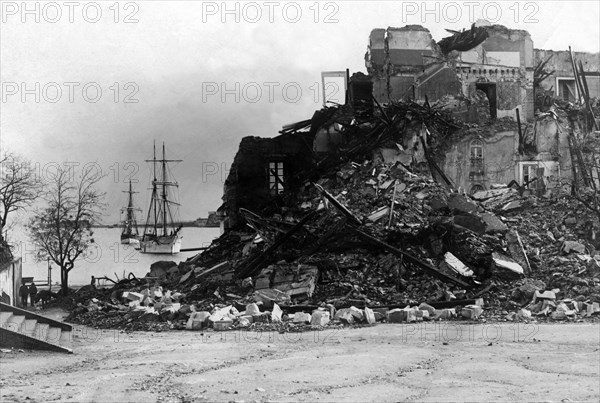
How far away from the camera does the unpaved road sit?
460 inches

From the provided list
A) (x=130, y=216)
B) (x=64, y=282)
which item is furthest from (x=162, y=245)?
(x=64, y=282)

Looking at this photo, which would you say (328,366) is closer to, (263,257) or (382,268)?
(382,268)

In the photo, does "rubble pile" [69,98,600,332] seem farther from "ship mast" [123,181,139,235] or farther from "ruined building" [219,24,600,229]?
"ship mast" [123,181,139,235]

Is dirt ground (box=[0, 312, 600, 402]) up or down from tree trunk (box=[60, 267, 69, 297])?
down

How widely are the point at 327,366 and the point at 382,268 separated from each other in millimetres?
8821

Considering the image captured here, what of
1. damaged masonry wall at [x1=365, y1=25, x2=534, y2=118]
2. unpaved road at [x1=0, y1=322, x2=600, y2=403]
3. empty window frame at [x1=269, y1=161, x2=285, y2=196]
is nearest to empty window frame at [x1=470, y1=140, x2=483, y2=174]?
damaged masonry wall at [x1=365, y1=25, x2=534, y2=118]

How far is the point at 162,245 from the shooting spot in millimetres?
77250

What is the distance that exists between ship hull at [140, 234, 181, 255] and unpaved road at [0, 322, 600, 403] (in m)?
59.3

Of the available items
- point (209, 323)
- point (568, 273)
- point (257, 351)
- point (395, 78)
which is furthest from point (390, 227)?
point (395, 78)

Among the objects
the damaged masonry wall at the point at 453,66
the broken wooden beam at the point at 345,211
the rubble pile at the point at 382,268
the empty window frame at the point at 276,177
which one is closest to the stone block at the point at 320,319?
the rubble pile at the point at 382,268

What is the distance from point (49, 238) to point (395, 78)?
1769 centimetres

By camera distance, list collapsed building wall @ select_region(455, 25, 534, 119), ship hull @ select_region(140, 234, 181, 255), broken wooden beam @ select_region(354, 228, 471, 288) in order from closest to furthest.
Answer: broken wooden beam @ select_region(354, 228, 471, 288) < collapsed building wall @ select_region(455, 25, 534, 119) < ship hull @ select_region(140, 234, 181, 255)

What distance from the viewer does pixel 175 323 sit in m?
19.7

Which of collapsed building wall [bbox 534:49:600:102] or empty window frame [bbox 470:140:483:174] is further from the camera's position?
collapsed building wall [bbox 534:49:600:102]
